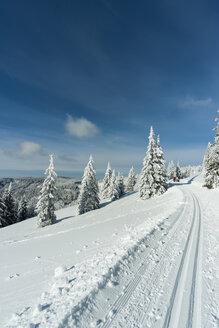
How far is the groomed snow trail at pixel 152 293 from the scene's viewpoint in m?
2.51

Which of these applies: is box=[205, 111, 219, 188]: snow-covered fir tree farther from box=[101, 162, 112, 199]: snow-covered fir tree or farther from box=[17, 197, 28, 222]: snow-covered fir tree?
box=[17, 197, 28, 222]: snow-covered fir tree

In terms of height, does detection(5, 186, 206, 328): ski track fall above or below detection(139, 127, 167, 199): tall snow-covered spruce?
below

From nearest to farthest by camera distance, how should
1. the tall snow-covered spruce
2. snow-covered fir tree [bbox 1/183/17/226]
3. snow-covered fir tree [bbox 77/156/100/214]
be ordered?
the tall snow-covered spruce → snow-covered fir tree [bbox 77/156/100/214] → snow-covered fir tree [bbox 1/183/17/226]

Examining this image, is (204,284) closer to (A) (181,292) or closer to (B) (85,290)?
(A) (181,292)

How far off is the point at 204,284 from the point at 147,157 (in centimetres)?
2265

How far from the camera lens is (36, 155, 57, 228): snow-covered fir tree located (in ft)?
74.1

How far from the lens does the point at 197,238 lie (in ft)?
19.6

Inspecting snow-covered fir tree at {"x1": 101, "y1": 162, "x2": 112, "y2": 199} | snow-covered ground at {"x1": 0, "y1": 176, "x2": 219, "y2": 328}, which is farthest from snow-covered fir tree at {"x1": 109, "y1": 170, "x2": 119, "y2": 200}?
snow-covered ground at {"x1": 0, "y1": 176, "x2": 219, "y2": 328}

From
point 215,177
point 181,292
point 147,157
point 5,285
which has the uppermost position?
point 147,157

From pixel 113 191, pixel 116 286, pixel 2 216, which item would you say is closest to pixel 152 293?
pixel 116 286

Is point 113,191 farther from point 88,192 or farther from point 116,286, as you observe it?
point 116,286

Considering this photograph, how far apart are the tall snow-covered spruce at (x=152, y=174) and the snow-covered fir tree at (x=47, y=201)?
14.8 metres

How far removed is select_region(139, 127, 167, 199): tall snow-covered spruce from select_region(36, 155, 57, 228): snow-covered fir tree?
1479 centimetres

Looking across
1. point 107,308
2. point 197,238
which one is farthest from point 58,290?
point 197,238
